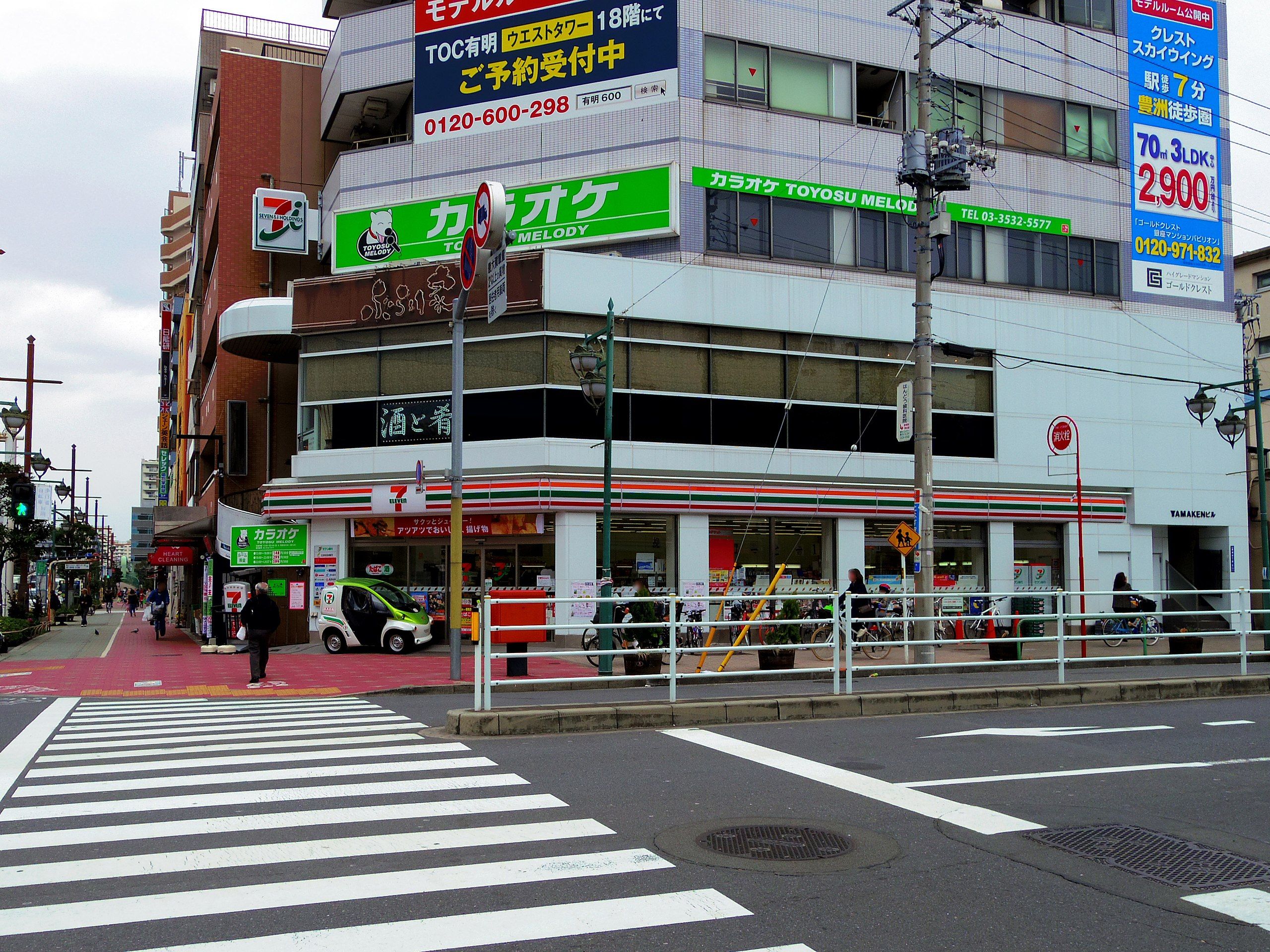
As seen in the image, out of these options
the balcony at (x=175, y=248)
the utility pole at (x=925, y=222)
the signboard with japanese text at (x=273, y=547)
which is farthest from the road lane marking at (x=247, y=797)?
the balcony at (x=175, y=248)

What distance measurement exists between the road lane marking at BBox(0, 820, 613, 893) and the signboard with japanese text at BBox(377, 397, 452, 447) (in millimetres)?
19797

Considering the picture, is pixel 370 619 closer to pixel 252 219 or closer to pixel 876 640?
pixel 876 640

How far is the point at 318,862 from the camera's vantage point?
6367 millimetres

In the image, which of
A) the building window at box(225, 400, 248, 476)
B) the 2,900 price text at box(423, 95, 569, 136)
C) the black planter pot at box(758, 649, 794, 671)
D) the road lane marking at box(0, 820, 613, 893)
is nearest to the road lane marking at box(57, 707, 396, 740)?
the road lane marking at box(0, 820, 613, 893)

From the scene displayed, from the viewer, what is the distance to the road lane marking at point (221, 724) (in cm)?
1199

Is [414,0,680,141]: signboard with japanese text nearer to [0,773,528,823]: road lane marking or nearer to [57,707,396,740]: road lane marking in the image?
[57,707,396,740]: road lane marking

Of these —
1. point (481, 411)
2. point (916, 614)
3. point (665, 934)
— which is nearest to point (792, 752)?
point (665, 934)

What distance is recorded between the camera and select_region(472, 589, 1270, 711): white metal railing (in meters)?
12.7

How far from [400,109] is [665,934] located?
2956 centimetres

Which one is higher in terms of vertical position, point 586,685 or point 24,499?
point 24,499

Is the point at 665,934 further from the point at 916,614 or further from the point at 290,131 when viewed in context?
the point at 290,131

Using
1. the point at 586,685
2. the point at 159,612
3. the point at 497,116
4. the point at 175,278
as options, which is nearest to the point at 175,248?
the point at 175,278

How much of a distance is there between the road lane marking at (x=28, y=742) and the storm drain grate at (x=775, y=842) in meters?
5.44

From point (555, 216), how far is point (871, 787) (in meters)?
20.8
